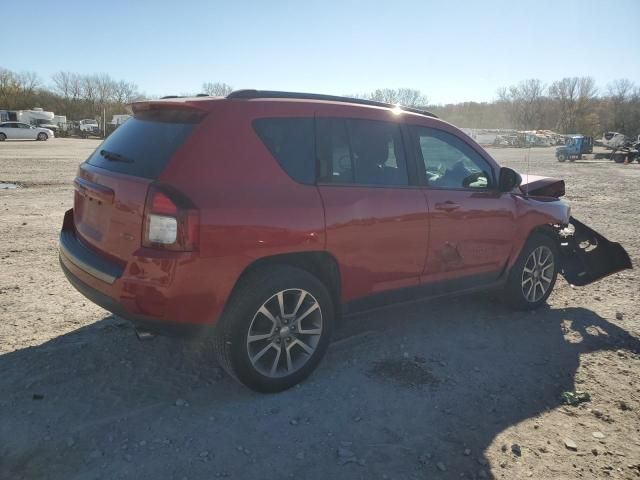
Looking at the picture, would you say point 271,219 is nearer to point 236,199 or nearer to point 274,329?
point 236,199

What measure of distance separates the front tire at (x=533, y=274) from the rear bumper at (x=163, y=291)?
3.14 metres

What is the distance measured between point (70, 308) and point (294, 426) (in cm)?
274

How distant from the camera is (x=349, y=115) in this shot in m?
3.67

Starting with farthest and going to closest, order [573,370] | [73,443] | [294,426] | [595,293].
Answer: [595,293]
[573,370]
[294,426]
[73,443]

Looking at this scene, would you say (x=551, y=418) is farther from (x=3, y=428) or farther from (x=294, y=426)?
(x=3, y=428)

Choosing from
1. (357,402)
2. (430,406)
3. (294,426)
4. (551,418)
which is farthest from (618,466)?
(294,426)

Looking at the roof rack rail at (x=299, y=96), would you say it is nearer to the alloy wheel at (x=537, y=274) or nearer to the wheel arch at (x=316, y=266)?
the wheel arch at (x=316, y=266)

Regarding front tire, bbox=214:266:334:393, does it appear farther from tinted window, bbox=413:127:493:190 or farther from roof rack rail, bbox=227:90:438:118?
tinted window, bbox=413:127:493:190

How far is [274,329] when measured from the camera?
3312 millimetres

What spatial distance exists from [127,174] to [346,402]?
202 cm

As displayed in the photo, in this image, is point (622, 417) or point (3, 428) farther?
point (622, 417)

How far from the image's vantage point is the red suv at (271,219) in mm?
2887

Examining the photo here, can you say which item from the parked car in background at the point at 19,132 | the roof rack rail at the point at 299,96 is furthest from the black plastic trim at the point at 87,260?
the parked car in background at the point at 19,132

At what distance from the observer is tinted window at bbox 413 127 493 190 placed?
4.08 meters
